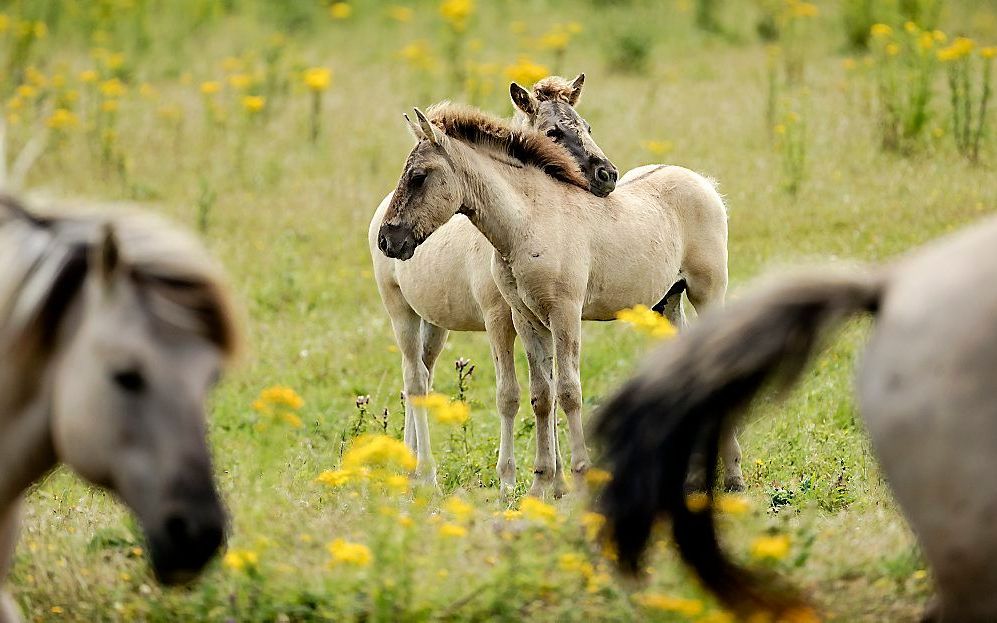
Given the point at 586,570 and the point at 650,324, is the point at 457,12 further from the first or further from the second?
the point at 586,570

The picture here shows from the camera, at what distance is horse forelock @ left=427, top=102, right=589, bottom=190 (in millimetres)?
6836

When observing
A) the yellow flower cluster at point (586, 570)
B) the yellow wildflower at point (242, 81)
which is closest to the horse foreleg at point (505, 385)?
the yellow flower cluster at point (586, 570)

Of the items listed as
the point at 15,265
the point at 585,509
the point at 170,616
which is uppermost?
the point at 15,265

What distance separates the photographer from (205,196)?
12.2 meters

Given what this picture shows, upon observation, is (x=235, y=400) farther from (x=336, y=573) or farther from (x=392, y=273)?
(x=336, y=573)

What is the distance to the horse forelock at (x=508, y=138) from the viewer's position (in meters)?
6.84

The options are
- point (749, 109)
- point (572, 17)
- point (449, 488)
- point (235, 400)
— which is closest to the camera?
point (449, 488)

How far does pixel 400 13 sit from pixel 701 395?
1595 centimetres

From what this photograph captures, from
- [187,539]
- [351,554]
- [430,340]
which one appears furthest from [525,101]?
[187,539]

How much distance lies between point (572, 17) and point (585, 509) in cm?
1655

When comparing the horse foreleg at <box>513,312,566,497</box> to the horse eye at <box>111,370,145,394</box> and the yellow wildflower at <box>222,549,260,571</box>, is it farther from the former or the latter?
the horse eye at <box>111,370,145,394</box>

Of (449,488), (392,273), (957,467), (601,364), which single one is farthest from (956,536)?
(601,364)

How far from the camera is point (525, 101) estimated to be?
7.65 metres

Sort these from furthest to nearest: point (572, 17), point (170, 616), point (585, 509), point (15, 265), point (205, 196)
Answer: point (572, 17) < point (205, 196) < point (170, 616) < point (585, 509) < point (15, 265)
